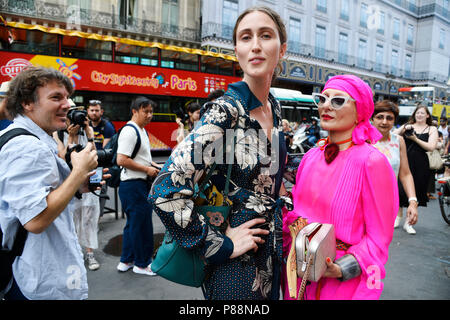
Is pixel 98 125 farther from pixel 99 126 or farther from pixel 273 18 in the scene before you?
pixel 273 18

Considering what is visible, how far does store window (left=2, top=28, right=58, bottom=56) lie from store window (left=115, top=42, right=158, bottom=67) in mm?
2297

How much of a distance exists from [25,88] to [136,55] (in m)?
12.1

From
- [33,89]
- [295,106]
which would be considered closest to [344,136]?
[33,89]

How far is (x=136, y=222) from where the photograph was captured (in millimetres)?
3740

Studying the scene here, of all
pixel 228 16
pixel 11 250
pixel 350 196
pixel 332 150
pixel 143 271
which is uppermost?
pixel 228 16

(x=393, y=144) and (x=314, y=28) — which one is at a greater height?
(x=314, y=28)

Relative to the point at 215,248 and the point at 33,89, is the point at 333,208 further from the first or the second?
the point at 33,89

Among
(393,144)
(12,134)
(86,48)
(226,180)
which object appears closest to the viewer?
(226,180)

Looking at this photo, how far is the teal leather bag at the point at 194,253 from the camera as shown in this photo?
3.89ft

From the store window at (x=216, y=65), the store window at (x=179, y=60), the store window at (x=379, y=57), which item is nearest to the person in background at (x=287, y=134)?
the store window at (x=179, y=60)

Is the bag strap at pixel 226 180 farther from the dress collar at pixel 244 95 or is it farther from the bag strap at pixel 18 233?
the bag strap at pixel 18 233

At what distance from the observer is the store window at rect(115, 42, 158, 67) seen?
40.8ft

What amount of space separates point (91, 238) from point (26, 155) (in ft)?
9.54

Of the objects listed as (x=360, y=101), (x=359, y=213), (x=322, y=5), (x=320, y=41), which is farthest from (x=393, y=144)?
(x=322, y=5)
